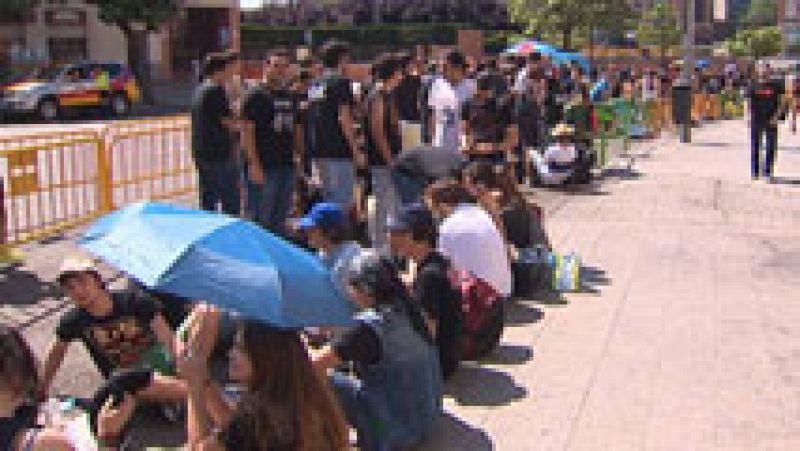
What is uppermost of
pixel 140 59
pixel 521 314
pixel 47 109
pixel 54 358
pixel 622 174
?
pixel 140 59

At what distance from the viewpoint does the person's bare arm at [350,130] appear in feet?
29.7

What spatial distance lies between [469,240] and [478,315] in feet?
1.73

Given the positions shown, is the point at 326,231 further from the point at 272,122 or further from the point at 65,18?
the point at 65,18

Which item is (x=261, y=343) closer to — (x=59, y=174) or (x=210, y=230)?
(x=210, y=230)

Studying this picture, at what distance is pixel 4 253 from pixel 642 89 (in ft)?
65.0

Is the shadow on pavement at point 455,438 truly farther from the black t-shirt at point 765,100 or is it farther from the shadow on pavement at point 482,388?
the black t-shirt at point 765,100

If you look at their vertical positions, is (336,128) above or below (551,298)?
above

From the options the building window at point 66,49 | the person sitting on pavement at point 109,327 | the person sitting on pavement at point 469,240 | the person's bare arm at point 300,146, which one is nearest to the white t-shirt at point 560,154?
the person's bare arm at point 300,146

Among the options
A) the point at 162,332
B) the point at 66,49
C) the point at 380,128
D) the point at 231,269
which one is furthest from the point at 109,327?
the point at 66,49

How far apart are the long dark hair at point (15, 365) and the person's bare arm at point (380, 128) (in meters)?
5.62

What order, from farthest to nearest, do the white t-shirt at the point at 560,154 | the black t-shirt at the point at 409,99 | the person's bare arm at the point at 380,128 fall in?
the white t-shirt at the point at 560,154 → the black t-shirt at the point at 409,99 → the person's bare arm at the point at 380,128

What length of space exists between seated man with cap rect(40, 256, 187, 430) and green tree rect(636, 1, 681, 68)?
54.8 m

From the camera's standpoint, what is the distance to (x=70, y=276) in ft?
16.7

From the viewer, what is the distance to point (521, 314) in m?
7.70
